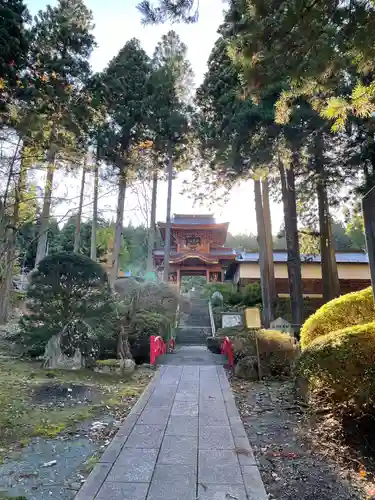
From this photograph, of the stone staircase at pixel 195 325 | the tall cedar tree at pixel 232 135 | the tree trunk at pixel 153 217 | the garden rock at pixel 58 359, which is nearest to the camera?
the garden rock at pixel 58 359

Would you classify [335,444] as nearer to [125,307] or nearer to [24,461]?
[24,461]

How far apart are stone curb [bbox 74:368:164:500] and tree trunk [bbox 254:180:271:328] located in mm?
9731

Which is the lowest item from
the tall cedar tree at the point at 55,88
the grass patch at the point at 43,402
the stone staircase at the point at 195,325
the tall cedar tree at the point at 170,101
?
the grass patch at the point at 43,402

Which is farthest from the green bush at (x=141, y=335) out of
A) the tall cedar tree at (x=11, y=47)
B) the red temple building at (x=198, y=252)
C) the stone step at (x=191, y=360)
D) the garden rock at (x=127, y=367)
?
the red temple building at (x=198, y=252)

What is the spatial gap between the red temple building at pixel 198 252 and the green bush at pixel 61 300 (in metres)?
17.2

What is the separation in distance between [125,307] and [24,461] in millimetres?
6359

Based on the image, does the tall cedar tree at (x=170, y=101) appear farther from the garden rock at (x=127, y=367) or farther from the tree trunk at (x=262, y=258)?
the garden rock at (x=127, y=367)

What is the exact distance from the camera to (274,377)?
722 cm

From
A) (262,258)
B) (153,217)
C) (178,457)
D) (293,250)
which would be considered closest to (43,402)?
(178,457)

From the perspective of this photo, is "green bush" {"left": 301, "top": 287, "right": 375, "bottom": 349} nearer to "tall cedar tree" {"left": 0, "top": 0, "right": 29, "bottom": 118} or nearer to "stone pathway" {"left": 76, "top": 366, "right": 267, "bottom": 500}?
"stone pathway" {"left": 76, "top": 366, "right": 267, "bottom": 500}

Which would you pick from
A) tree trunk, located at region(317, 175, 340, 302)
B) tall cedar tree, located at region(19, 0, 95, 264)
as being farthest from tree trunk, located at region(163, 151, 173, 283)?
tree trunk, located at region(317, 175, 340, 302)

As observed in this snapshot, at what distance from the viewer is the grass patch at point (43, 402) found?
3967 mm

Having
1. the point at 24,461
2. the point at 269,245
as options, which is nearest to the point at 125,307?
the point at 24,461

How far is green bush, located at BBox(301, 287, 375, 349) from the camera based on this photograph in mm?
5148
